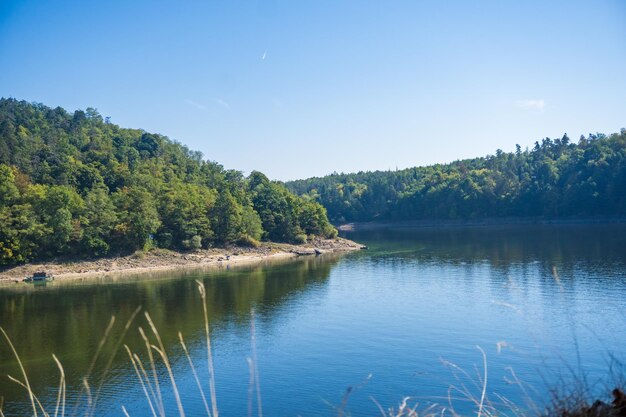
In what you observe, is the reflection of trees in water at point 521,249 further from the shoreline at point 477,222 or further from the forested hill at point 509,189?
the forested hill at point 509,189

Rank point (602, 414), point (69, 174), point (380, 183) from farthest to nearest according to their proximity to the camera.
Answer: point (380, 183)
point (69, 174)
point (602, 414)

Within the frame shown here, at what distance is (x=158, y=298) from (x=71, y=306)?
7213mm

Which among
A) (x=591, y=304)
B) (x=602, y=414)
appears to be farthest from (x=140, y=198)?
(x=602, y=414)

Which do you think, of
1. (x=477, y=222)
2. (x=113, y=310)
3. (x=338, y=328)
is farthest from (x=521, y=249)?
(x=477, y=222)

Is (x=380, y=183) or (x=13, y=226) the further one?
(x=380, y=183)

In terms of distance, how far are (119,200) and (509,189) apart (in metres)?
103

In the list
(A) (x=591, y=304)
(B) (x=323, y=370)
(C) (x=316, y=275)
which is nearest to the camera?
(B) (x=323, y=370)

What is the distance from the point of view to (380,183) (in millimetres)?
172875

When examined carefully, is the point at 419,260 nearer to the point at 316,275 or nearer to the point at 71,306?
the point at 316,275

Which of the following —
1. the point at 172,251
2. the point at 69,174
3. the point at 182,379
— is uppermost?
the point at 69,174

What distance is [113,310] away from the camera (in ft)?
142

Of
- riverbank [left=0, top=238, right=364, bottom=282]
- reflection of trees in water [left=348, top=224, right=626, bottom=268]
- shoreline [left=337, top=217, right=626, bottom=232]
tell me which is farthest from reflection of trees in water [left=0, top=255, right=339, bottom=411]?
shoreline [left=337, top=217, right=626, bottom=232]

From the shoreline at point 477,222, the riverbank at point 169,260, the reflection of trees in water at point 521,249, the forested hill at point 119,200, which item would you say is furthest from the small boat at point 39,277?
the shoreline at point 477,222

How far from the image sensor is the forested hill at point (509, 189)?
121250 millimetres
